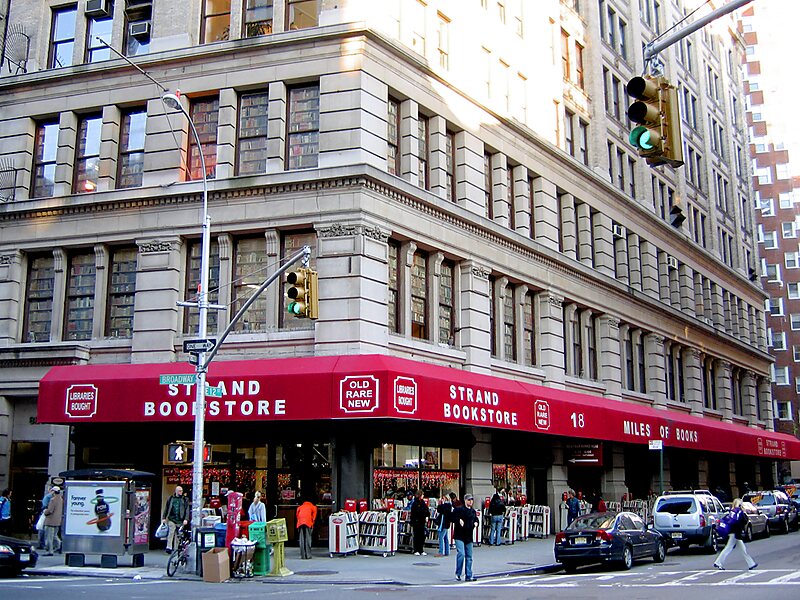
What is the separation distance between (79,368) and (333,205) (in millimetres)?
9430

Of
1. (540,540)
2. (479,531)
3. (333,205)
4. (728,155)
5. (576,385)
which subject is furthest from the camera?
(728,155)

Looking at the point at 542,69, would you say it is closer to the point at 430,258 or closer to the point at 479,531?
the point at 430,258

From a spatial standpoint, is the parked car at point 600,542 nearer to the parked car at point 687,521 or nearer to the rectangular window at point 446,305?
the parked car at point 687,521

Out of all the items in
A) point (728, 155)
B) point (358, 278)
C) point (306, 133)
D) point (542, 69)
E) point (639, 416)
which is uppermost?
point (728, 155)

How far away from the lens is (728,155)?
Answer: 6350 centimetres

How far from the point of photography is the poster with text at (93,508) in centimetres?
2194

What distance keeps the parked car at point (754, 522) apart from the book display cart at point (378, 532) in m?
13.0

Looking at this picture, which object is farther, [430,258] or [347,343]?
[430,258]

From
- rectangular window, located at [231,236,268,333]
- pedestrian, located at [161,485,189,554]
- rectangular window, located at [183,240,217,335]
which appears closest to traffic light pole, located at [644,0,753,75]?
rectangular window, located at [231,236,268,333]

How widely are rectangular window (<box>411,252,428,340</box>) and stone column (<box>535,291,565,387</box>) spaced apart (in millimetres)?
7791

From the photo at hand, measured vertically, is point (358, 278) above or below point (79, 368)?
above

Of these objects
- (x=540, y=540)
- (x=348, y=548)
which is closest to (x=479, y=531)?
(x=540, y=540)

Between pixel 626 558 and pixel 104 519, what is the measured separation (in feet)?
43.3

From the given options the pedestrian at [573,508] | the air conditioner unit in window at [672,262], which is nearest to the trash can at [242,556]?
the pedestrian at [573,508]
